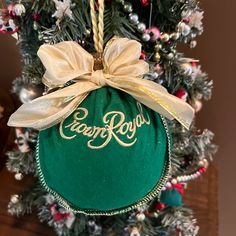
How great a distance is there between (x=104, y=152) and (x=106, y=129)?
3 cm

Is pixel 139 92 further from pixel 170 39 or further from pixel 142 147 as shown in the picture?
pixel 170 39

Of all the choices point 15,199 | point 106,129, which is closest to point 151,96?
point 106,129

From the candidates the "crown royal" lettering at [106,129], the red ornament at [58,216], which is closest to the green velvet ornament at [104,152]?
the "crown royal" lettering at [106,129]

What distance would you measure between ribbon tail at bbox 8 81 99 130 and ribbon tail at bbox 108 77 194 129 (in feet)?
0.12

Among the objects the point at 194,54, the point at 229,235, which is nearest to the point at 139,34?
the point at 194,54

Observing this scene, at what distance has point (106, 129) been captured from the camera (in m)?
0.49

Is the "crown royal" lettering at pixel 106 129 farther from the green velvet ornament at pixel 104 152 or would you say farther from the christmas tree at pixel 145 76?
the christmas tree at pixel 145 76

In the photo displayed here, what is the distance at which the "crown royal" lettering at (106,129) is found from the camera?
1.59 feet

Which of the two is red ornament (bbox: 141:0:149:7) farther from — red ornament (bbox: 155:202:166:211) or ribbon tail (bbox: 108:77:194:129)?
red ornament (bbox: 155:202:166:211)

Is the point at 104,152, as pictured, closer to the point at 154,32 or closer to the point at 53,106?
the point at 53,106

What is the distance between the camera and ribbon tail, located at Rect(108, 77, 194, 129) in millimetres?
495

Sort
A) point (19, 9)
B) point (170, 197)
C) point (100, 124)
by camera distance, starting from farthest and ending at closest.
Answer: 1. point (170, 197)
2. point (19, 9)
3. point (100, 124)

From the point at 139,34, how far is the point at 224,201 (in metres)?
0.58

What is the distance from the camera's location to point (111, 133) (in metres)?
0.49
